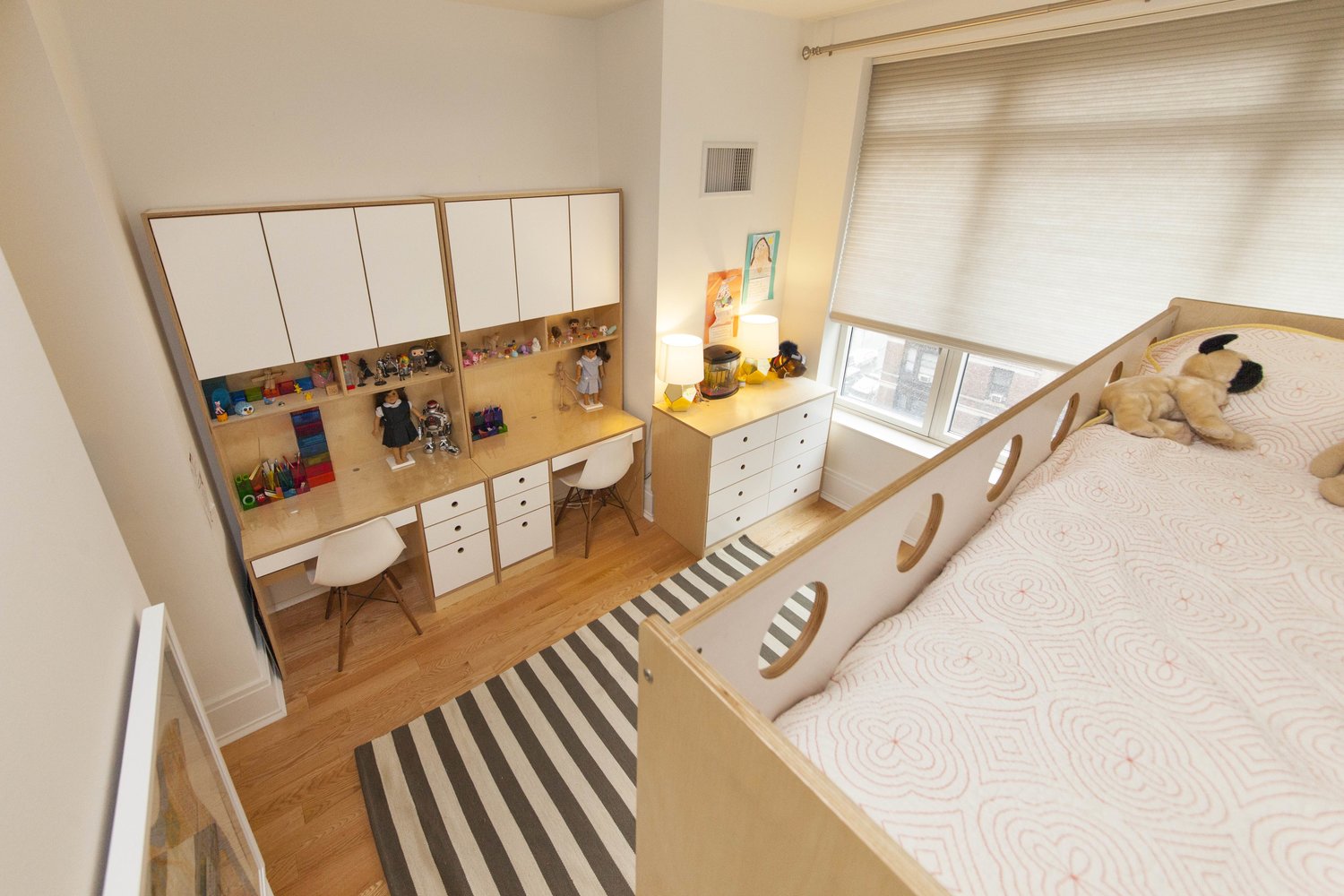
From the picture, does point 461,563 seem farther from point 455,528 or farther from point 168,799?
point 168,799

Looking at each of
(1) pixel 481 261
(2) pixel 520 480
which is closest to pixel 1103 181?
(1) pixel 481 261

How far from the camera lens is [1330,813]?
0.72 metres

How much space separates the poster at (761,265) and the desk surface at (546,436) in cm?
105

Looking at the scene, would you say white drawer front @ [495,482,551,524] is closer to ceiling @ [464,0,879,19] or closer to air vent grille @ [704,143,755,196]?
air vent grille @ [704,143,755,196]

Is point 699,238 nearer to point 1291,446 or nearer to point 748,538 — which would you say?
point 748,538

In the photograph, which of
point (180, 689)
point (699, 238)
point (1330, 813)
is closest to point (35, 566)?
point (180, 689)

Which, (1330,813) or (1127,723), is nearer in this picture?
(1330,813)

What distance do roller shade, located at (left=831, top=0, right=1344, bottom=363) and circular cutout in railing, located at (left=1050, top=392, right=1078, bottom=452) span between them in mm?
951

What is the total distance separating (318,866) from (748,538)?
234 centimetres

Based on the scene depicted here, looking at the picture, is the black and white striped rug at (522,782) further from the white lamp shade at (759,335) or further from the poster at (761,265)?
the poster at (761,265)

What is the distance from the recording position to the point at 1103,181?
2422 millimetres

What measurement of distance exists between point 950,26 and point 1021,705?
280cm

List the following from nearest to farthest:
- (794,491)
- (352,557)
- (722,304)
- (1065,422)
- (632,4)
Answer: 1. (1065,422)
2. (352,557)
3. (632,4)
4. (722,304)
5. (794,491)

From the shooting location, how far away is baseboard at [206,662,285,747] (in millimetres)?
2145
